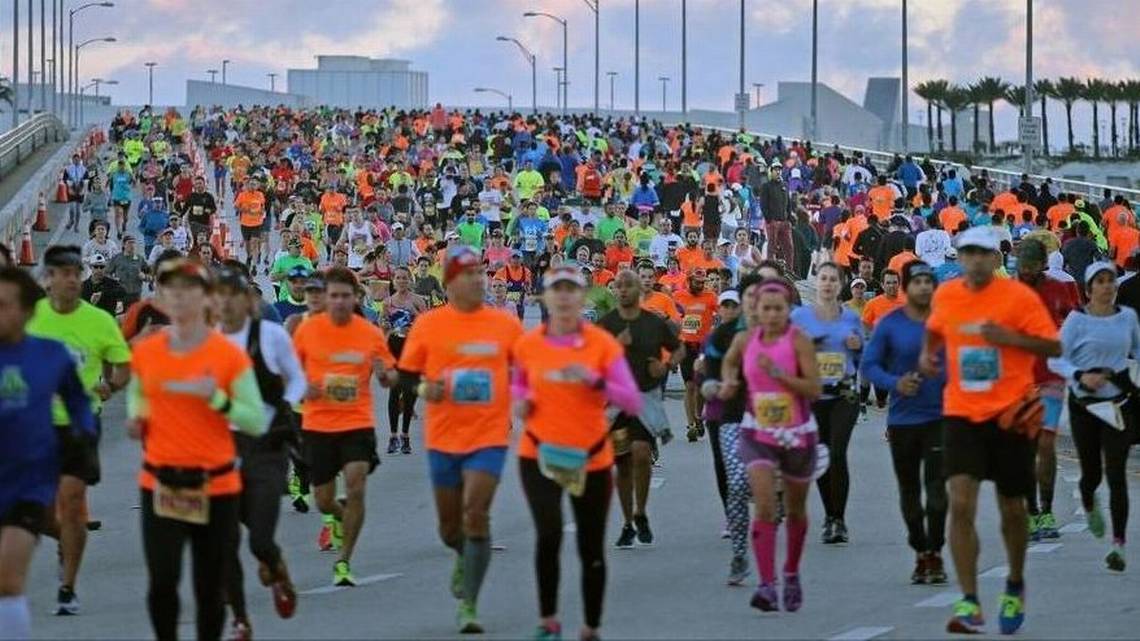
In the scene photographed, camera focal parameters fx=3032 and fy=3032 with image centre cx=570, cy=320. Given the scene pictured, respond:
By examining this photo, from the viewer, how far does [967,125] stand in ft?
419

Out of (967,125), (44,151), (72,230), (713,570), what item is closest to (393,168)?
(72,230)

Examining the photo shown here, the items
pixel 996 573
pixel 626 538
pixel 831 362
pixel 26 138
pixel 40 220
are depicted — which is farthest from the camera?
pixel 26 138

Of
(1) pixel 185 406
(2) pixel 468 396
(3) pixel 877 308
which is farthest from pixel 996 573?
(1) pixel 185 406

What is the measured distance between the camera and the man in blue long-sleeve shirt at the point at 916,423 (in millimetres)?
15516

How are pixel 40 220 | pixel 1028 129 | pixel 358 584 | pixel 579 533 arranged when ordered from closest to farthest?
pixel 579 533
pixel 358 584
pixel 1028 129
pixel 40 220

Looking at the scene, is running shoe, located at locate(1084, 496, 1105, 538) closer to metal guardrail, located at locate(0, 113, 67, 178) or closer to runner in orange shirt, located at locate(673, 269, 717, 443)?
runner in orange shirt, located at locate(673, 269, 717, 443)

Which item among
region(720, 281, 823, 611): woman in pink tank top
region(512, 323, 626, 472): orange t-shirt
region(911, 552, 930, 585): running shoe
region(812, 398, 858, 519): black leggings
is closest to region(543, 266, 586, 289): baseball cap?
region(512, 323, 626, 472): orange t-shirt

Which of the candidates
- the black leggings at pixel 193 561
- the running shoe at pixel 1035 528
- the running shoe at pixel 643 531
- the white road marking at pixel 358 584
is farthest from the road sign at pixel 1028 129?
the black leggings at pixel 193 561

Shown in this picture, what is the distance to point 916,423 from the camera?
613 inches

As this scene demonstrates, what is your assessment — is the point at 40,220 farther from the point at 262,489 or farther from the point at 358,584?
the point at 262,489

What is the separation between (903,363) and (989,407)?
237cm

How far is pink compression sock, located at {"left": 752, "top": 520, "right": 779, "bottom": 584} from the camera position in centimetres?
1402

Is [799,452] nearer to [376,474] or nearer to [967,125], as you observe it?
[376,474]

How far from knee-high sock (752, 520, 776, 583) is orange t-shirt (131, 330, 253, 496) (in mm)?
3322
